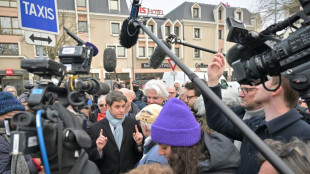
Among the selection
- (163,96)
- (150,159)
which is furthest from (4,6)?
(150,159)

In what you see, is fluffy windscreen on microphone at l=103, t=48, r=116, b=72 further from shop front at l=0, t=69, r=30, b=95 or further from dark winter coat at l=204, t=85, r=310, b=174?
shop front at l=0, t=69, r=30, b=95

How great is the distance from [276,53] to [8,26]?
75.3 feet

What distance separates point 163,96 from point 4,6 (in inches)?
821

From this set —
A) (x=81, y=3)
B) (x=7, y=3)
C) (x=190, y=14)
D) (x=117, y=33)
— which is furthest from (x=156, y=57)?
(x=190, y=14)

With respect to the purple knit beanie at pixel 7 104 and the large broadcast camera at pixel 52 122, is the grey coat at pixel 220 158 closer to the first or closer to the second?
the large broadcast camera at pixel 52 122

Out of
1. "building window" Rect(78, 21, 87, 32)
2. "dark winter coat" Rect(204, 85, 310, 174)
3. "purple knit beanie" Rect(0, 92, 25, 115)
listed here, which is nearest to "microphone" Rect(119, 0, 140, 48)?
"dark winter coat" Rect(204, 85, 310, 174)

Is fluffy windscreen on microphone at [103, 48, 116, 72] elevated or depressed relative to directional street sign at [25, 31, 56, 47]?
depressed

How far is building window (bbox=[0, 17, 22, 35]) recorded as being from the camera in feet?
61.9

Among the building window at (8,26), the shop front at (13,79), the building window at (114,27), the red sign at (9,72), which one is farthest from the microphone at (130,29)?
the building window at (114,27)

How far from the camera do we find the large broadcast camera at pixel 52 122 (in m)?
0.84

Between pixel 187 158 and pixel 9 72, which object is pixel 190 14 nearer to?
pixel 9 72

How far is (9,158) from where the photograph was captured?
196 cm

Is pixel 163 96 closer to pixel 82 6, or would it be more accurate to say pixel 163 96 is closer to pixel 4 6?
pixel 4 6

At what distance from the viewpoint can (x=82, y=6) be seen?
950 inches
